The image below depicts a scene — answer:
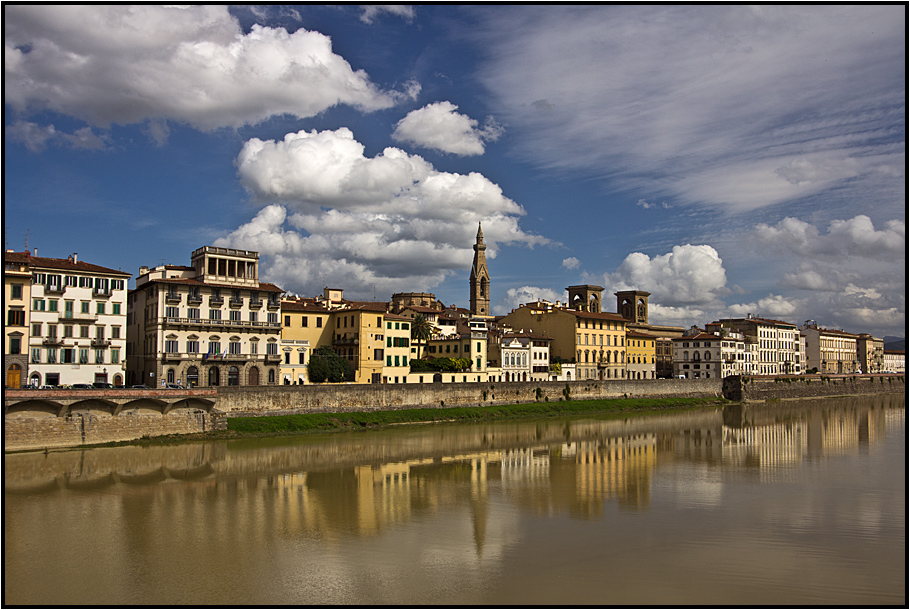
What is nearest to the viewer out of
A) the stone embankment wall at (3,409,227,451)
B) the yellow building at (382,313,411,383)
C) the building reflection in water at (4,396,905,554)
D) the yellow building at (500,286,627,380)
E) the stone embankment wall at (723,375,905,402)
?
the building reflection in water at (4,396,905,554)

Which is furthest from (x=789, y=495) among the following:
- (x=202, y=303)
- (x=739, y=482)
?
(x=202, y=303)

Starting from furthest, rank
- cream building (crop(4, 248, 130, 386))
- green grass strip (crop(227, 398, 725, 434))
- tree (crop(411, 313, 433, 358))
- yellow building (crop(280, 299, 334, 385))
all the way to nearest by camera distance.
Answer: tree (crop(411, 313, 433, 358))
yellow building (crop(280, 299, 334, 385))
green grass strip (crop(227, 398, 725, 434))
cream building (crop(4, 248, 130, 386))

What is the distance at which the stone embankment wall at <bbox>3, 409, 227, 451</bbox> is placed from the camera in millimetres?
34844

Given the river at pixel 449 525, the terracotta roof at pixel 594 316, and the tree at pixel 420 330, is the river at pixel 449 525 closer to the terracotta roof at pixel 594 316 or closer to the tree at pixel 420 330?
the tree at pixel 420 330

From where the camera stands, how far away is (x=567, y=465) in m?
34.8

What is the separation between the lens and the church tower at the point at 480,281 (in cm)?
13462

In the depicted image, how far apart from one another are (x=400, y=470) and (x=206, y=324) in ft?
79.5

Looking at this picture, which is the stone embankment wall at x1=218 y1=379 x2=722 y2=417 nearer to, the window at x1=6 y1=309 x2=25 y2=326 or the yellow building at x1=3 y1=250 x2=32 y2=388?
the yellow building at x1=3 y1=250 x2=32 y2=388

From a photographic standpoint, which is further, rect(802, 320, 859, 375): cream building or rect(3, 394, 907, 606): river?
rect(802, 320, 859, 375): cream building

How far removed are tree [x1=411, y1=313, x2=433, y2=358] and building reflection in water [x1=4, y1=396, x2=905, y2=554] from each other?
1831 centimetres

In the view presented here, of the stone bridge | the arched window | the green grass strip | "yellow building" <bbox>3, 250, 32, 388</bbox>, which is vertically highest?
"yellow building" <bbox>3, 250, 32, 388</bbox>

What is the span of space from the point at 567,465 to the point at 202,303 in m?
29.6

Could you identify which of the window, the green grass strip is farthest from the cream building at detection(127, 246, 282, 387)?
the window

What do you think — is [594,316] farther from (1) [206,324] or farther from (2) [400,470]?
(2) [400,470]
